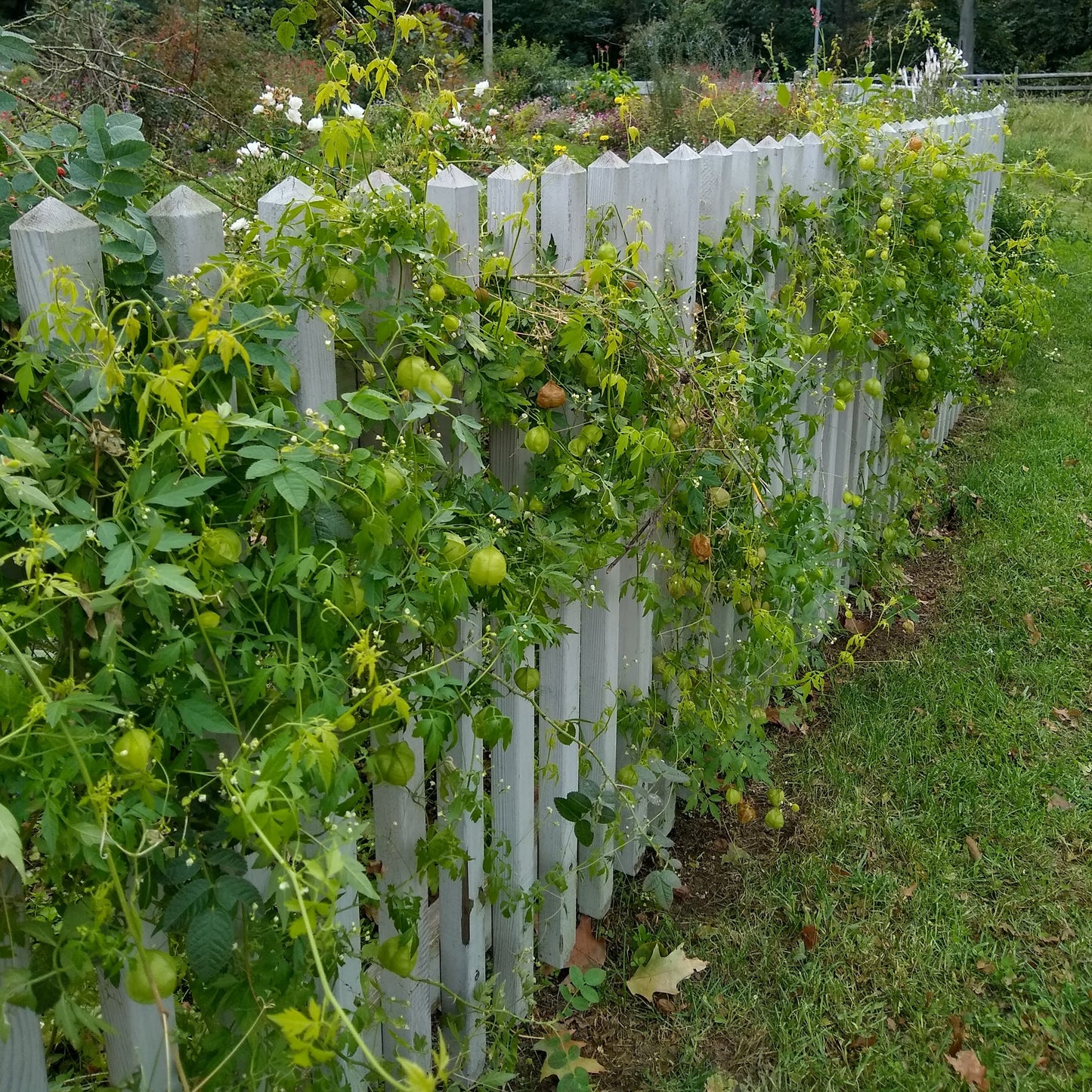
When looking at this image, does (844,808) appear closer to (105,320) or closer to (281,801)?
(281,801)

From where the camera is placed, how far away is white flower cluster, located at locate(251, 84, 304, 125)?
156 inches

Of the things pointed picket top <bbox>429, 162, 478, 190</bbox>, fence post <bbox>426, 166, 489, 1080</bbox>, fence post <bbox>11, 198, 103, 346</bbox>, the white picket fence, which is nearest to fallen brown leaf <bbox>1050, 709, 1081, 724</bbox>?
the white picket fence

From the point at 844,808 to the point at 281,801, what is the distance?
88.9 inches

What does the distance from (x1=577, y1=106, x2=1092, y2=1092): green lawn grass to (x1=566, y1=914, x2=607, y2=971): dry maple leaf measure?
4 cm

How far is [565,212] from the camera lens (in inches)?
84.7

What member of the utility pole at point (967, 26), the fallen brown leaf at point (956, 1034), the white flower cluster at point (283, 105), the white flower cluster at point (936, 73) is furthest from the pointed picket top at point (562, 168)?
the utility pole at point (967, 26)

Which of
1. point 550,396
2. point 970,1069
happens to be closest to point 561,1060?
point 970,1069

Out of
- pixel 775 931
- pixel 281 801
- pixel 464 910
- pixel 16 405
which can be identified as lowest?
pixel 775 931

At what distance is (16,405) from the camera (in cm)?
128

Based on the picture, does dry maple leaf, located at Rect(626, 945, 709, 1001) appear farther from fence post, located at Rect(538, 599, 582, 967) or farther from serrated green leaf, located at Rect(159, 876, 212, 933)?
serrated green leaf, located at Rect(159, 876, 212, 933)

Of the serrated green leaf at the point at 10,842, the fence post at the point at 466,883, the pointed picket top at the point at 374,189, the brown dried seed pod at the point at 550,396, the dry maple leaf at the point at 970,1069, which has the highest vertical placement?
the pointed picket top at the point at 374,189

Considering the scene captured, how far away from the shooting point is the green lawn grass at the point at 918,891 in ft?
7.65

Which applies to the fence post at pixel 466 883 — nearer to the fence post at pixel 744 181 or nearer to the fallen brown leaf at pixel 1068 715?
the fence post at pixel 744 181

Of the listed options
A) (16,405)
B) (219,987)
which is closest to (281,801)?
(219,987)
